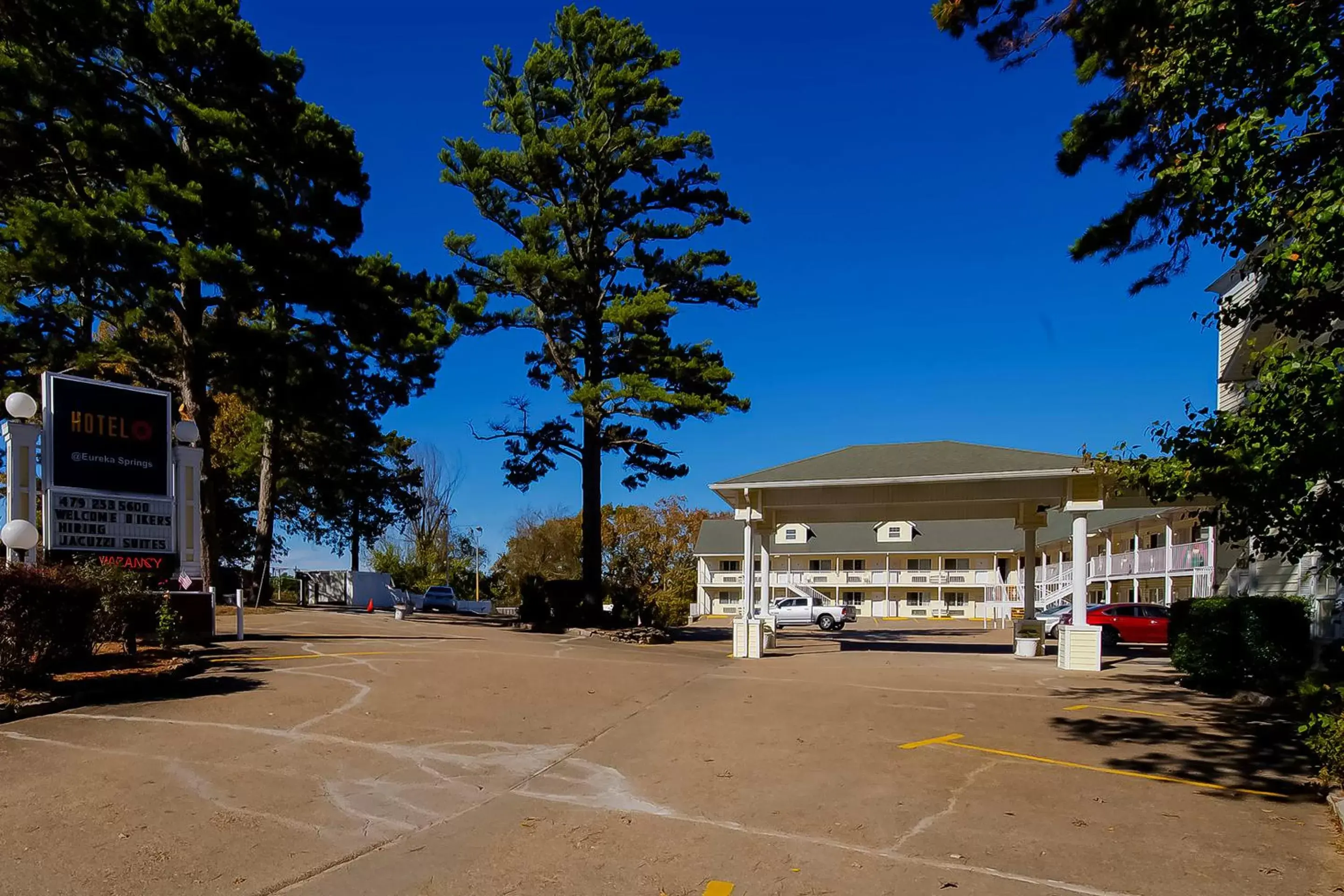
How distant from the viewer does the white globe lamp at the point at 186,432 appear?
15641 mm

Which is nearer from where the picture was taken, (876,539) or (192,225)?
(192,225)

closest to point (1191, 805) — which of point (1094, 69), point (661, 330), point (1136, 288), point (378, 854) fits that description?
point (378, 854)

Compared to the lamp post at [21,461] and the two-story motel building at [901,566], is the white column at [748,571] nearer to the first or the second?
the lamp post at [21,461]

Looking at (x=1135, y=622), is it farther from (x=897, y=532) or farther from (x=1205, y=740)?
(x=897, y=532)

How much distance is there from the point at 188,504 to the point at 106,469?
1.96 meters

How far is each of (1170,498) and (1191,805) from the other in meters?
4.11

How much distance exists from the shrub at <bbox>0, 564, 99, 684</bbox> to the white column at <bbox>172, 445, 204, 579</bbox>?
199 inches

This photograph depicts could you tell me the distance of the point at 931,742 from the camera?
31.4 feet

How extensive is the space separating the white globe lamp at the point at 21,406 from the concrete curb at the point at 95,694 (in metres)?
4.50

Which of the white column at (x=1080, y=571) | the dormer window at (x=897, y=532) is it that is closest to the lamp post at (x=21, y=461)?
the white column at (x=1080, y=571)

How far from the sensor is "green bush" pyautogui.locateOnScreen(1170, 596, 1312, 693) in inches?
A: 514

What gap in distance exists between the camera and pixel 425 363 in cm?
2395

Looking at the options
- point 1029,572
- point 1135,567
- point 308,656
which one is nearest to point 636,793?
point 308,656

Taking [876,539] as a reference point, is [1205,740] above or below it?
above
